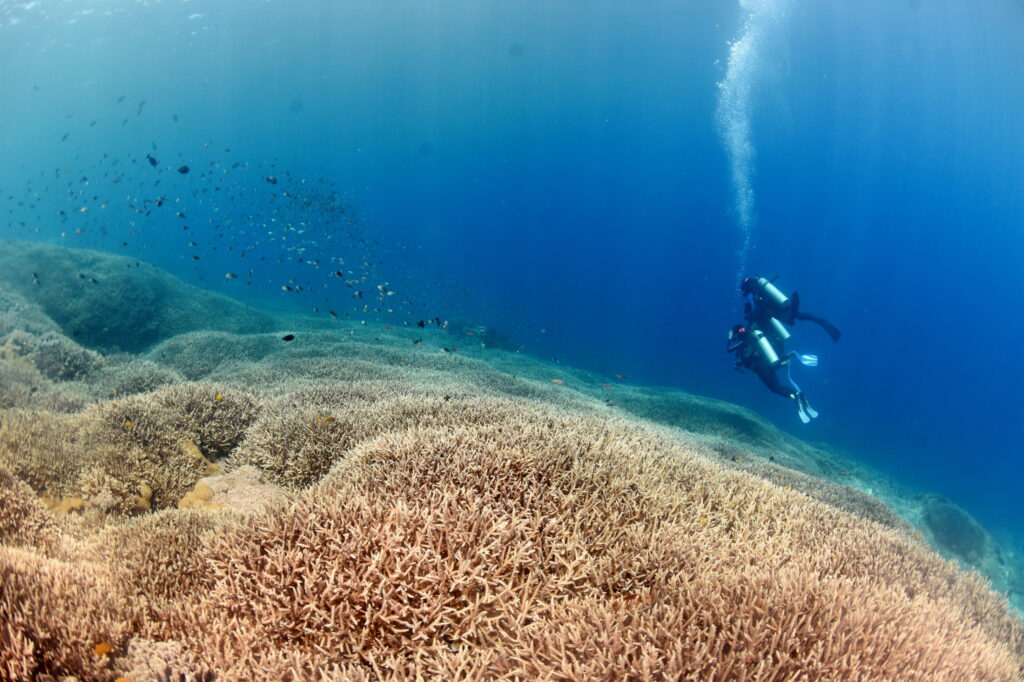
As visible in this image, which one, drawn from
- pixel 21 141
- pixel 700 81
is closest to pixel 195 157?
pixel 21 141

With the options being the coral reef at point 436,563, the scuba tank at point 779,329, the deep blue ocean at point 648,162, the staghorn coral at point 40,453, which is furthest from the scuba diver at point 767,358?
the deep blue ocean at point 648,162

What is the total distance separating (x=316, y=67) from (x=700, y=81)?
7351cm

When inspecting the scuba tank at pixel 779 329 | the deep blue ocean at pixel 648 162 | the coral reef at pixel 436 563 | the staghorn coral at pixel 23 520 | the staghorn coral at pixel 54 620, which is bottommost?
the staghorn coral at pixel 23 520

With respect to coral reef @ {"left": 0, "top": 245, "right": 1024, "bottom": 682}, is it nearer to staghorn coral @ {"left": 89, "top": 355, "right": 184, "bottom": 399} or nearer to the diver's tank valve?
staghorn coral @ {"left": 89, "top": 355, "right": 184, "bottom": 399}

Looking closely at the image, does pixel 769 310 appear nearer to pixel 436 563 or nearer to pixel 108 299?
pixel 436 563

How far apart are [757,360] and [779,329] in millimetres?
1677

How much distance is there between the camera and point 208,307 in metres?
21.1

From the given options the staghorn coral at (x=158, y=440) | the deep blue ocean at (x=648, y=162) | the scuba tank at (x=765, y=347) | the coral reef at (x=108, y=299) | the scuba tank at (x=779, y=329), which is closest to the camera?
the staghorn coral at (x=158, y=440)

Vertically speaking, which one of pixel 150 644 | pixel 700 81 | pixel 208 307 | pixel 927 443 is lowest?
pixel 150 644

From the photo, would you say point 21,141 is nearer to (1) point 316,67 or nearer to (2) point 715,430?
(1) point 316,67

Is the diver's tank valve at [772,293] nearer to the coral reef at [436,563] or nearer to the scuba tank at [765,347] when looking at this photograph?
the scuba tank at [765,347]

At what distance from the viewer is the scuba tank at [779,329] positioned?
18750 mm

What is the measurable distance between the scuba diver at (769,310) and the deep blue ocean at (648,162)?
22422 mm

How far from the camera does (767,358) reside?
18.0m
